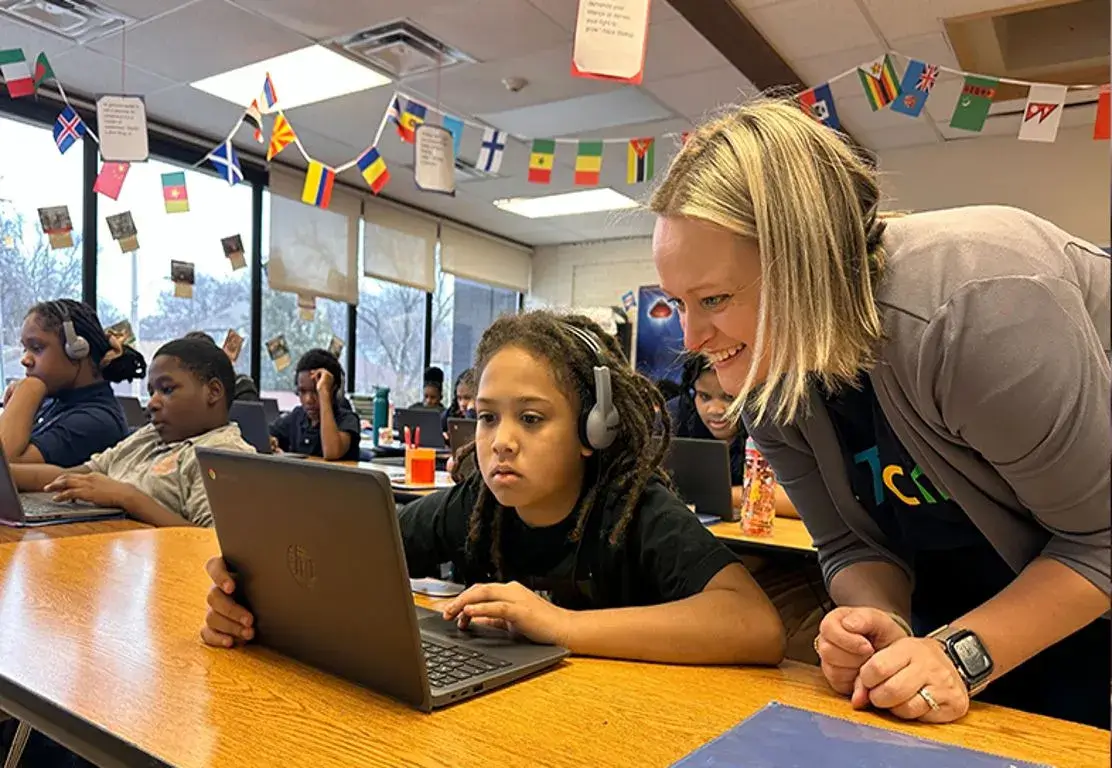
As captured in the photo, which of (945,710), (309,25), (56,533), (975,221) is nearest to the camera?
(945,710)

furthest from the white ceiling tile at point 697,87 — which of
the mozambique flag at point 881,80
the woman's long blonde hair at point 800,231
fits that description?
the woman's long blonde hair at point 800,231

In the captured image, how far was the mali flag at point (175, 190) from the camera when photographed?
3.89 meters

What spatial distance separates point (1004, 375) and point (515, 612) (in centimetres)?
52

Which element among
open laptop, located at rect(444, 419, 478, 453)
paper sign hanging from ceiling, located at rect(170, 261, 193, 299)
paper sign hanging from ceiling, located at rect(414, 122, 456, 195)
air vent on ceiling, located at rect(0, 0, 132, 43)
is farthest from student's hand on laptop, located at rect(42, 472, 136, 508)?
paper sign hanging from ceiling, located at rect(170, 261, 193, 299)

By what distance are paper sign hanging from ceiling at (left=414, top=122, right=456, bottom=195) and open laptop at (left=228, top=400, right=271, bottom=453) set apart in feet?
3.65

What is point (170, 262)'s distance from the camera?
4.93 metres

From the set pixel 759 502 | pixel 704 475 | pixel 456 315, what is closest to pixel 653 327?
pixel 456 315

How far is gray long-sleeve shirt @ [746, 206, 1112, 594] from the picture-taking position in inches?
28.0

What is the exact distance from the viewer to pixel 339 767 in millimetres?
587

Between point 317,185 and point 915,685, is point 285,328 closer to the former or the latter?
point 317,185

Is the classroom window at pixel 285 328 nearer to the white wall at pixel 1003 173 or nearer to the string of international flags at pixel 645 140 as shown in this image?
the string of international flags at pixel 645 140

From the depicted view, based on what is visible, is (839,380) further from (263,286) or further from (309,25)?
(263,286)

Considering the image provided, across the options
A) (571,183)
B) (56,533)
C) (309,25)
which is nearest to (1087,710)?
(56,533)

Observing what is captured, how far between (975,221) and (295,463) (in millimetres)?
684
